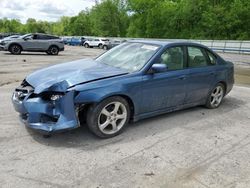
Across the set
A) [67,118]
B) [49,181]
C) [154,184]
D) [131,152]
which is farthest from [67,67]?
[154,184]

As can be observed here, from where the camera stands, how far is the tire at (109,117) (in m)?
4.18

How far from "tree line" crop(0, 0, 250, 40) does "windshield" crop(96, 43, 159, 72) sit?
140ft

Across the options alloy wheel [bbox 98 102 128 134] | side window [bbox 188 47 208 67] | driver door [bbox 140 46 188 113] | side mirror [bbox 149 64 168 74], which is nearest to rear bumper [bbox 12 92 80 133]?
alloy wheel [bbox 98 102 128 134]

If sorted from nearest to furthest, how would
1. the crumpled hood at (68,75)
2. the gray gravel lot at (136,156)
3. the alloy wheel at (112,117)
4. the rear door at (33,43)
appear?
the gray gravel lot at (136,156) → the crumpled hood at (68,75) → the alloy wheel at (112,117) → the rear door at (33,43)

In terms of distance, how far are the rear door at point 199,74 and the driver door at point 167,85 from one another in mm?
180

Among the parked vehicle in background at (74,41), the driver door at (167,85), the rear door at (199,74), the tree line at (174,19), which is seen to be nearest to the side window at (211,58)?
the rear door at (199,74)

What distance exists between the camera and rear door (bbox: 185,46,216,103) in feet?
18.1

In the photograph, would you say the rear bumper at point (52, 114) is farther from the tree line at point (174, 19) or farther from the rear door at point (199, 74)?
the tree line at point (174, 19)

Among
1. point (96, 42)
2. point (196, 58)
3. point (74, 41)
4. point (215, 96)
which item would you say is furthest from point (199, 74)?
point (74, 41)

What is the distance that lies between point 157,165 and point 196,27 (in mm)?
51749

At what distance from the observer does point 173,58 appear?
17.3 ft

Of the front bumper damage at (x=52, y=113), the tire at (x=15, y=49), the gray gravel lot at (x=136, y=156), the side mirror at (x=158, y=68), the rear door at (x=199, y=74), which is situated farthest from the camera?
the tire at (x=15, y=49)

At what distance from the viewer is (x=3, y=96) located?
6.82 meters

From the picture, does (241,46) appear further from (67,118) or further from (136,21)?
(136,21)
